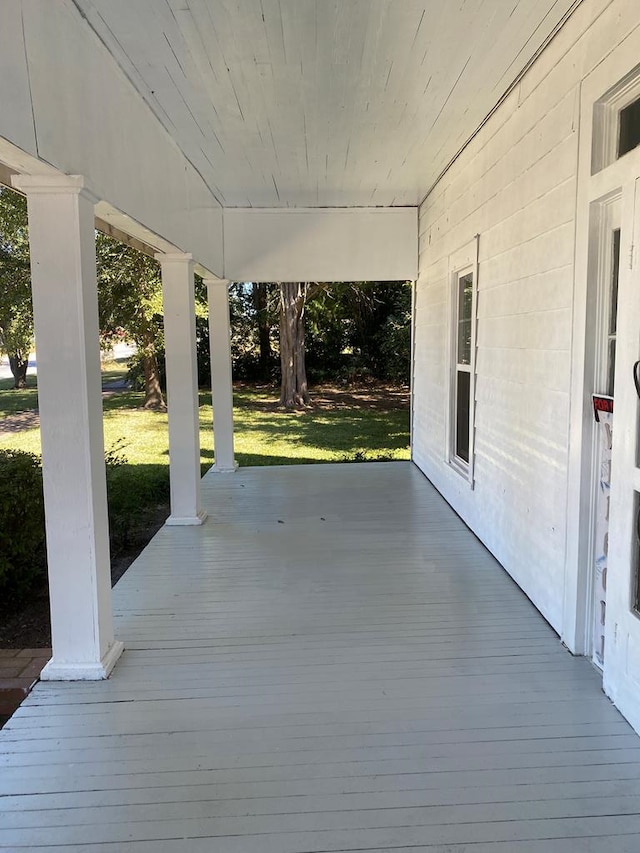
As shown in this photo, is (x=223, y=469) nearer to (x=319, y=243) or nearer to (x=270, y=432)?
(x=319, y=243)

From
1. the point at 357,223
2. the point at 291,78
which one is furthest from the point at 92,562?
the point at 357,223

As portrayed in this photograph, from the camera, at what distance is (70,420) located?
2650 mm

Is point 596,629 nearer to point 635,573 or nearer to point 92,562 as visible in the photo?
point 635,573

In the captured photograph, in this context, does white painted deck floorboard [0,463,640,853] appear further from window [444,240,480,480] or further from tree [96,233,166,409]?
tree [96,233,166,409]

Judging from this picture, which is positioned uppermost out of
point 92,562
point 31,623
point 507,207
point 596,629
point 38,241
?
point 507,207

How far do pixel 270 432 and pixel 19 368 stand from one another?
1213cm

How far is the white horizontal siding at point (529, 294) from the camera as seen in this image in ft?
9.53

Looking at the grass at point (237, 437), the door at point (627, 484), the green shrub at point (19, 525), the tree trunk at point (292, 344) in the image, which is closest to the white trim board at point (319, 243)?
the grass at point (237, 437)

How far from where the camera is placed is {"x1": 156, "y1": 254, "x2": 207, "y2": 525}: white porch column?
4.87 m

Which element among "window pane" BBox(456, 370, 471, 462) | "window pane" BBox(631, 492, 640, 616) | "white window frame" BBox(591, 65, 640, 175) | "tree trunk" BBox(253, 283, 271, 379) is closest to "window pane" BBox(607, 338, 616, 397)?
"window pane" BBox(631, 492, 640, 616)

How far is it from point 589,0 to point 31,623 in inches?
175

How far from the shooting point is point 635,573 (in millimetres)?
2320

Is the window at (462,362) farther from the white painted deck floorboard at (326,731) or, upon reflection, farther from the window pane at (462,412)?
the white painted deck floorboard at (326,731)

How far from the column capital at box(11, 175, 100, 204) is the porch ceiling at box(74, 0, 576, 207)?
73cm
